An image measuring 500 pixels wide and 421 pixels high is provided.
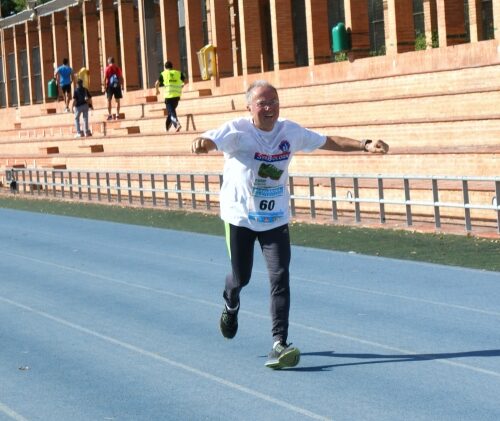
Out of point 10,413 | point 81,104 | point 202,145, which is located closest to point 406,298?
point 202,145

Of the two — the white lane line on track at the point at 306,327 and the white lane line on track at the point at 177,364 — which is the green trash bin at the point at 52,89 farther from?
the white lane line on track at the point at 177,364

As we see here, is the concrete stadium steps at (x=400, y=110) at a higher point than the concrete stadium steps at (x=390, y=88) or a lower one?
lower

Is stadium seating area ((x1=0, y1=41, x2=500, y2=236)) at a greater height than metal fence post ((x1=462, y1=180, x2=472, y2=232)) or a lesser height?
greater

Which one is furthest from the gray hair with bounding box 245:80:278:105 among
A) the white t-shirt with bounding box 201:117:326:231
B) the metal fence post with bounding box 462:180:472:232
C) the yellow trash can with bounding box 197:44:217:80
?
the yellow trash can with bounding box 197:44:217:80

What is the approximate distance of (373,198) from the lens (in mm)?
22953

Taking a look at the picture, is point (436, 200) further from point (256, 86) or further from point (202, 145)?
point (202, 145)

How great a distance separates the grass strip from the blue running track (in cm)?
51

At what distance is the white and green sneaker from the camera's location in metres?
9.59

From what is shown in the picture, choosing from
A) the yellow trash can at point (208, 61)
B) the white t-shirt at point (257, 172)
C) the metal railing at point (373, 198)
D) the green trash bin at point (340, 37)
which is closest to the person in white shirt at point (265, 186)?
the white t-shirt at point (257, 172)

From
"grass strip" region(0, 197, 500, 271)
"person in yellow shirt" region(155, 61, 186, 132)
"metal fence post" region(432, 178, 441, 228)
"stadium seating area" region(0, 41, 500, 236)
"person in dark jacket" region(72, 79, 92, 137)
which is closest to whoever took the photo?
"grass strip" region(0, 197, 500, 271)

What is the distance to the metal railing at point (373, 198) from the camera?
20109 mm

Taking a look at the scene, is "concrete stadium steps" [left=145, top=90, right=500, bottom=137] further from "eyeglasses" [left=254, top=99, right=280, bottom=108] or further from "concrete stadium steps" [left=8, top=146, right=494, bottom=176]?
"eyeglasses" [left=254, top=99, right=280, bottom=108]

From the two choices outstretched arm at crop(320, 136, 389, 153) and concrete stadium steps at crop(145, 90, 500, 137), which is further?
concrete stadium steps at crop(145, 90, 500, 137)

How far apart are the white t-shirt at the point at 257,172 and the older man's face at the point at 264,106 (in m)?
0.09
